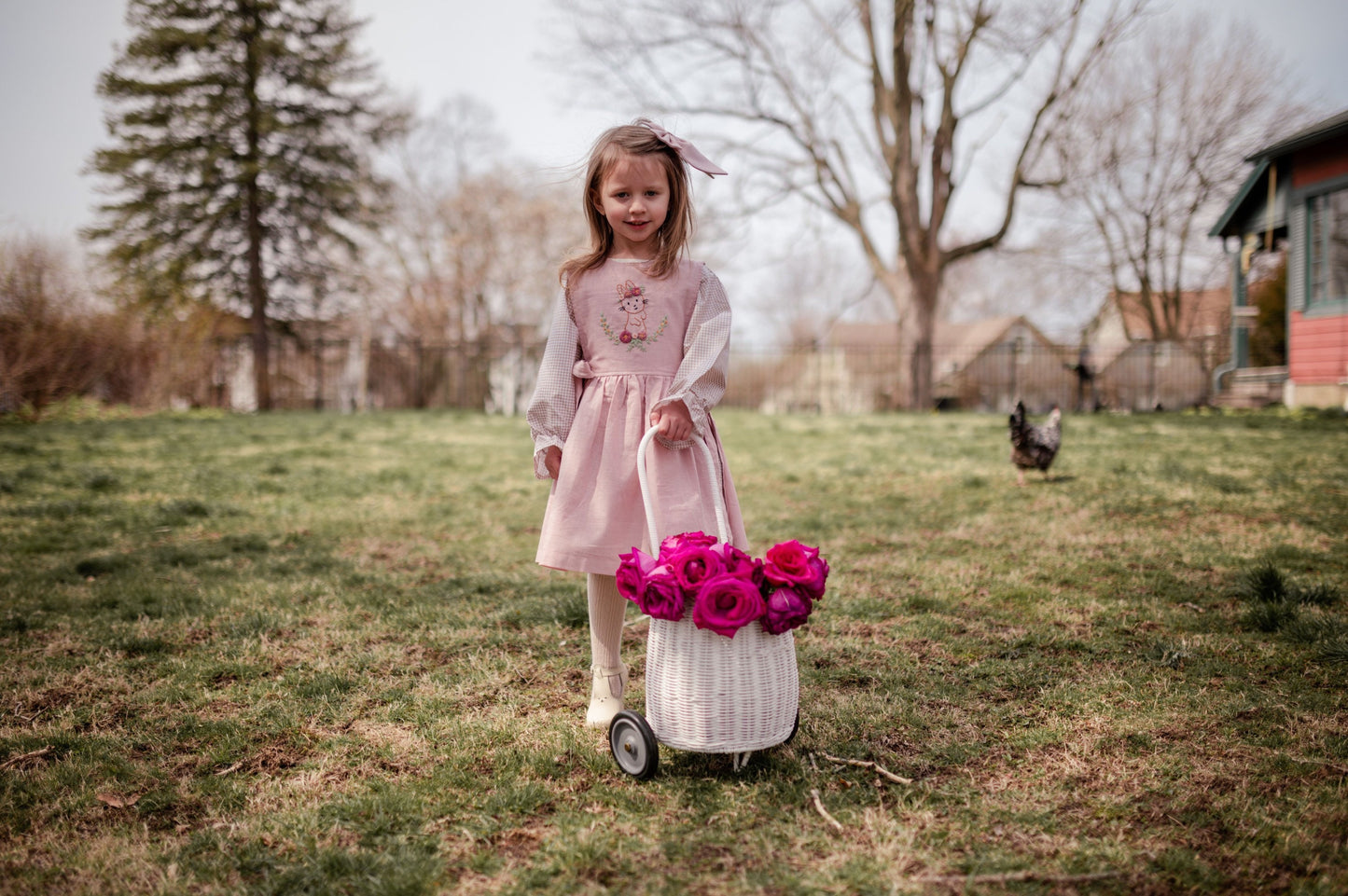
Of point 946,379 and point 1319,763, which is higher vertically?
point 946,379

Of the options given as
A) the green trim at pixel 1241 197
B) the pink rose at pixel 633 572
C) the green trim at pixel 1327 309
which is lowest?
the pink rose at pixel 633 572

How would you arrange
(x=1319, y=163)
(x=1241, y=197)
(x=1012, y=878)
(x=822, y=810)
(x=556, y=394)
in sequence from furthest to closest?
(x=1241, y=197) < (x=1319, y=163) < (x=556, y=394) < (x=822, y=810) < (x=1012, y=878)

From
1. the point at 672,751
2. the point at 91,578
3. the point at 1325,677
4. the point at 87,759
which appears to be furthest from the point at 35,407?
the point at 1325,677

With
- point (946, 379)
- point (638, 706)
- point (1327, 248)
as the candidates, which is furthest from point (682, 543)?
point (946, 379)

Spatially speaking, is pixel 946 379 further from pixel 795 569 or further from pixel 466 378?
pixel 795 569

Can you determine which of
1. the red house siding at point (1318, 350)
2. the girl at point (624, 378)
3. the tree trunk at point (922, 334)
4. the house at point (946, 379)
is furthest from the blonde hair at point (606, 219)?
the house at point (946, 379)

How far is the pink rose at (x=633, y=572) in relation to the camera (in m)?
2.20

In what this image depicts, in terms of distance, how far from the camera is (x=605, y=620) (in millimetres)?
2746

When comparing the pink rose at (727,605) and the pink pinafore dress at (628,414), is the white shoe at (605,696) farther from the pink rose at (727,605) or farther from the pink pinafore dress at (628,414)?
the pink rose at (727,605)

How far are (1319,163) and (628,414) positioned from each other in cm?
1542

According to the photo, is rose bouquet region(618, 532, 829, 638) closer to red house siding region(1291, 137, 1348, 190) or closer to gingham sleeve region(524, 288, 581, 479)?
gingham sleeve region(524, 288, 581, 479)

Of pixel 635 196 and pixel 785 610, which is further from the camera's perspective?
pixel 635 196

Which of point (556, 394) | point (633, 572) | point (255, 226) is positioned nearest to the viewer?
point (633, 572)

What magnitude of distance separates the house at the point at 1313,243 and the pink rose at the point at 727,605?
13861 millimetres
